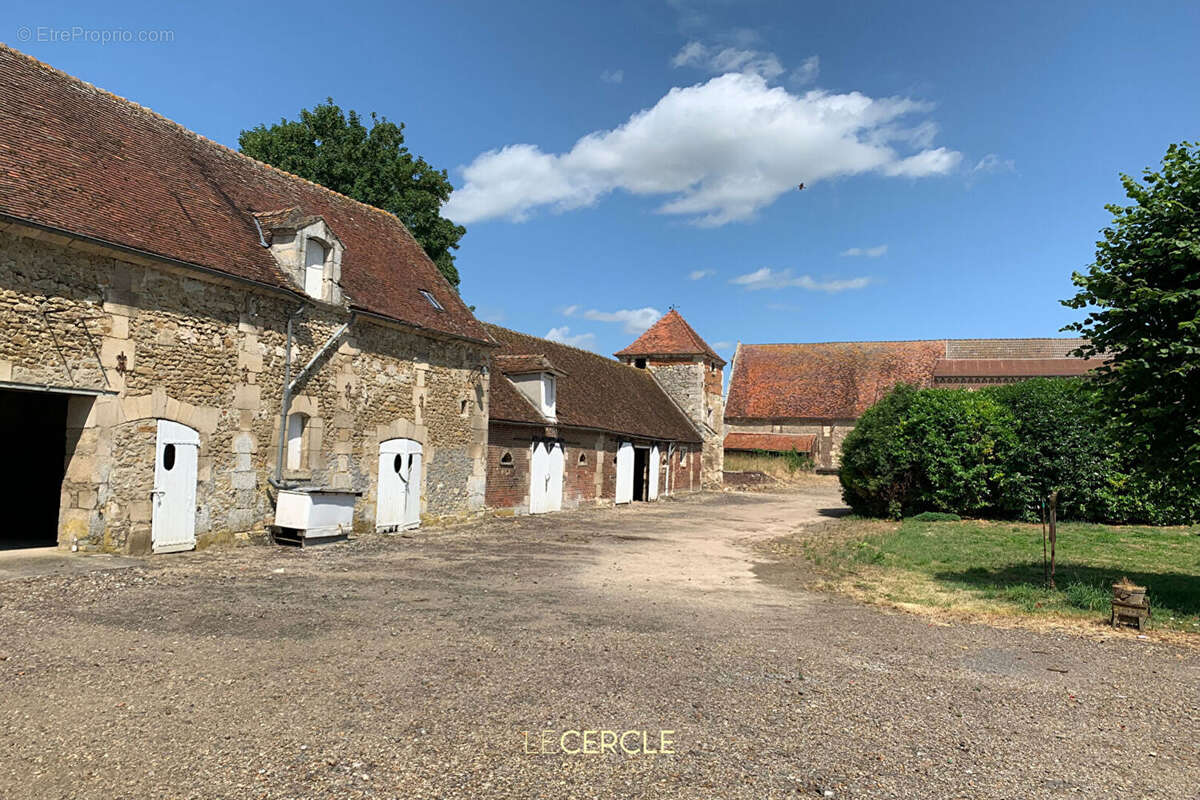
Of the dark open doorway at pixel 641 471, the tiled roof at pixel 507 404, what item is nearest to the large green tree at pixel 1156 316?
the tiled roof at pixel 507 404

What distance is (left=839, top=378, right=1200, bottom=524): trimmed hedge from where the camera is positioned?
1923 centimetres

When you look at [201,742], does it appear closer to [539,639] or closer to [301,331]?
[539,639]

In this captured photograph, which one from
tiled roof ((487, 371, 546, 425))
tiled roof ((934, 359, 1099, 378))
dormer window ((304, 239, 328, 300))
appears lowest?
tiled roof ((487, 371, 546, 425))

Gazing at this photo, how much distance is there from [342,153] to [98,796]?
27039 millimetres

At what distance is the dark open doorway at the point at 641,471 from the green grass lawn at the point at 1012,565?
998cm

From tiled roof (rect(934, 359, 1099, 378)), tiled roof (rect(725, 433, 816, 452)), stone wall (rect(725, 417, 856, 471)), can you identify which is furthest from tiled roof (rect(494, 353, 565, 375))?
tiled roof (rect(934, 359, 1099, 378))

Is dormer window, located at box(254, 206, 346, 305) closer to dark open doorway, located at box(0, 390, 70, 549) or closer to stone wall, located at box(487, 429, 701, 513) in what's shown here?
dark open doorway, located at box(0, 390, 70, 549)

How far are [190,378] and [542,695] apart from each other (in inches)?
341

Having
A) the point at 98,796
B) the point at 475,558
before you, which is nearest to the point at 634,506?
the point at 475,558

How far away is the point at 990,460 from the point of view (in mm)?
20469

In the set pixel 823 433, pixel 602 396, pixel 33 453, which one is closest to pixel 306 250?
pixel 33 453

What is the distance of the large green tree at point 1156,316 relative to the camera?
7.79 metres

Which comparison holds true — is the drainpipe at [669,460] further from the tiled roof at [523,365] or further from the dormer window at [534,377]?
the tiled roof at [523,365]

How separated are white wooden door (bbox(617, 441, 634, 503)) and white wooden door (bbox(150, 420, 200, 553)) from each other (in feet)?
51.6
